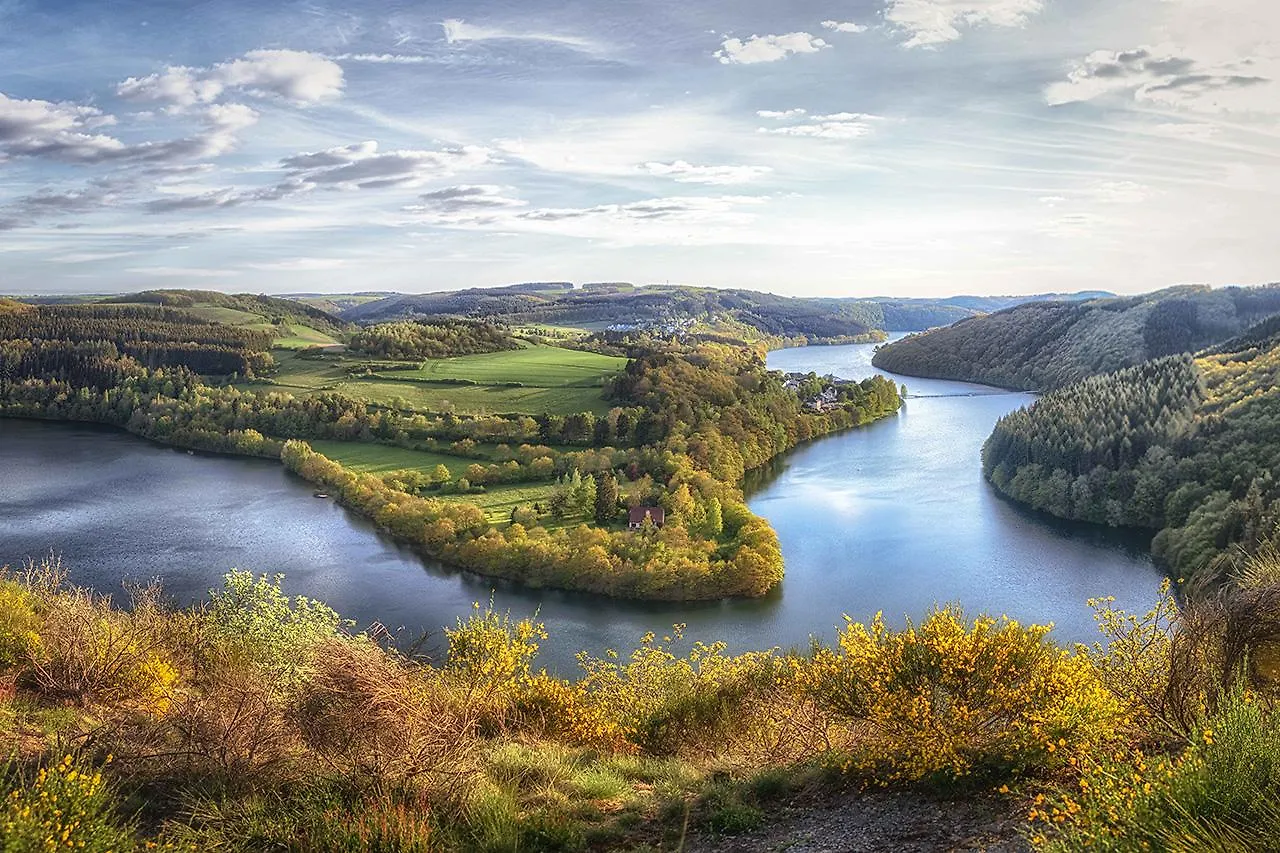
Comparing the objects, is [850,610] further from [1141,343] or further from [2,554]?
[1141,343]

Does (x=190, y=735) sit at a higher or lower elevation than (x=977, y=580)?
higher

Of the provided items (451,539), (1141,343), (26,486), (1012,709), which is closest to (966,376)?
(1141,343)

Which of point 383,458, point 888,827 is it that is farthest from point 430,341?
point 888,827

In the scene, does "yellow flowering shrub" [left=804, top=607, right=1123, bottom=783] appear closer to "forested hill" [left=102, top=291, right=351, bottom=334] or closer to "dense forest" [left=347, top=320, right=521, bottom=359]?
"dense forest" [left=347, top=320, right=521, bottom=359]

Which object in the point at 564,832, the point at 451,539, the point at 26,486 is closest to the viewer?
the point at 564,832

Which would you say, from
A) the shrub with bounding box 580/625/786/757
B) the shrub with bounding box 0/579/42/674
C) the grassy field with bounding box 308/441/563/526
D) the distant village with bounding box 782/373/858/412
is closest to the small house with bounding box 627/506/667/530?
the grassy field with bounding box 308/441/563/526

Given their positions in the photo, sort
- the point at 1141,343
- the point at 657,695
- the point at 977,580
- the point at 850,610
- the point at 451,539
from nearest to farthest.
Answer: the point at 657,695 < the point at 850,610 < the point at 977,580 < the point at 451,539 < the point at 1141,343

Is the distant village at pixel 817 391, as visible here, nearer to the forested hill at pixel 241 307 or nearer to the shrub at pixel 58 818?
the shrub at pixel 58 818
